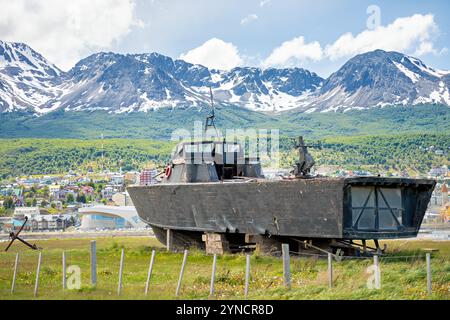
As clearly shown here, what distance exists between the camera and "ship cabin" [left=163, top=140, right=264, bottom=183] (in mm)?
29656

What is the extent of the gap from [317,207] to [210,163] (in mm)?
8155

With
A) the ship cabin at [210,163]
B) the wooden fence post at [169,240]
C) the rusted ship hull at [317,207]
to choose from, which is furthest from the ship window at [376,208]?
the wooden fence post at [169,240]

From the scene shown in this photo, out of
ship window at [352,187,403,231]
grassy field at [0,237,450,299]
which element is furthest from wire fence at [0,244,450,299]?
ship window at [352,187,403,231]

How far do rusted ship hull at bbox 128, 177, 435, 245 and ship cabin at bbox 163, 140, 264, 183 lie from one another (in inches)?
76.3

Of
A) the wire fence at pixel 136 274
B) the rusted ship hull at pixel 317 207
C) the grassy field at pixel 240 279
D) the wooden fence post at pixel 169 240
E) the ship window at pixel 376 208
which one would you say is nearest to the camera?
the grassy field at pixel 240 279

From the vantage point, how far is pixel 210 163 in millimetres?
29812

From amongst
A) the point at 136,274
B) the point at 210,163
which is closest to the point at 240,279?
the point at 136,274

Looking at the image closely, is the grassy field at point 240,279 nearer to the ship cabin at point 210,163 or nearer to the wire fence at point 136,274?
the wire fence at point 136,274

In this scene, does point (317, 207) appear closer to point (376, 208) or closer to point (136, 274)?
point (376, 208)

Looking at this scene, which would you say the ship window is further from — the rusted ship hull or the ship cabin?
the ship cabin

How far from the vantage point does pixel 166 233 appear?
1278 inches

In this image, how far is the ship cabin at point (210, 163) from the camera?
29.7m

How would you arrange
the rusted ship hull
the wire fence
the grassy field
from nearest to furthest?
the grassy field, the wire fence, the rusted ship hull

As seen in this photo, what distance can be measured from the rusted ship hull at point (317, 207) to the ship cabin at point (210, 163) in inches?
76.3
